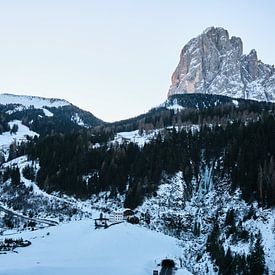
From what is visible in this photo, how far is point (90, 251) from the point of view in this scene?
68562 mm

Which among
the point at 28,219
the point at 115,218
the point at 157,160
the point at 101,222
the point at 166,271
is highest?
the point at 157,160

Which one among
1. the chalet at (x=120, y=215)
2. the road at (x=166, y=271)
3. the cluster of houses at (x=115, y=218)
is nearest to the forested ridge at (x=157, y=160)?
the chalet at (x=120, y=215)

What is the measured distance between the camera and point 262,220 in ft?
247

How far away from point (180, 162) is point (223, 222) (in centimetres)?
3744

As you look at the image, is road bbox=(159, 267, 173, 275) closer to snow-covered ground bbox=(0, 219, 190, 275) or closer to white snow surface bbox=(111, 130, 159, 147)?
snow-covered ground bbox=(0, 219, 190, 275)

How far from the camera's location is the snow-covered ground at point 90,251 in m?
53.7

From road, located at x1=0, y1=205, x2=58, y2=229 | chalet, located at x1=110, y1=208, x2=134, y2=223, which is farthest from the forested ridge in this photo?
road, located at x1=0, y1=205, x2=58, y2=229

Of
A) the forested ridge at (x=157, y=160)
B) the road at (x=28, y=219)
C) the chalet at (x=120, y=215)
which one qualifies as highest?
the forested ridge at (x=157, y=160)

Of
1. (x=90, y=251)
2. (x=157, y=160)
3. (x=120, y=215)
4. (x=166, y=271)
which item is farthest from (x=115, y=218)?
(x=166, y=271)

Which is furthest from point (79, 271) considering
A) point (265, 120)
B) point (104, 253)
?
point (265, 120)

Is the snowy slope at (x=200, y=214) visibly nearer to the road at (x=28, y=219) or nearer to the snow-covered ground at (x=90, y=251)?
the snow-covered ground at (x=90, y=251)

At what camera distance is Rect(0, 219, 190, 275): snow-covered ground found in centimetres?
5372

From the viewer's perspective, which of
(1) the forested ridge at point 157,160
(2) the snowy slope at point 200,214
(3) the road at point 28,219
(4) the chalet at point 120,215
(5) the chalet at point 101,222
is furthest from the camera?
(1) the forested ridge at point 157,160

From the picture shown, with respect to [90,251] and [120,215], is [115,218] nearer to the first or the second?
[120,215]
